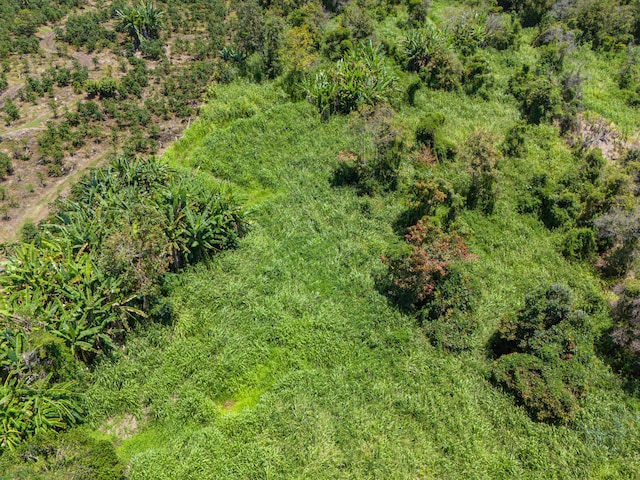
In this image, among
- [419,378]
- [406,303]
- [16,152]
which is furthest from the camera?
[16,152]

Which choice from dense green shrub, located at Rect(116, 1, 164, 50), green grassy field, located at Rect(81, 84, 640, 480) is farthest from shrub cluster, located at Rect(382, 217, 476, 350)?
dense green shrub, located at Rect(116, 1, 164, 50)

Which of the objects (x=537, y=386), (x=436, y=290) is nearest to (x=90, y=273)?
(x=436, y=290)

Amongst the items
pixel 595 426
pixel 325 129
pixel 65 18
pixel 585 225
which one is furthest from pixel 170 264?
pixel 65 18

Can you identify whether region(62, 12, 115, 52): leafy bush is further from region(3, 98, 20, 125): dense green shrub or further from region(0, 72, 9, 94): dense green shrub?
region(3, 98, 20, 125): dense green shrub

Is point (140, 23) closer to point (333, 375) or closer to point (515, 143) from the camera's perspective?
point (515, 143)

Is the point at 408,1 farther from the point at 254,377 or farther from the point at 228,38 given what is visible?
the point at 254,377

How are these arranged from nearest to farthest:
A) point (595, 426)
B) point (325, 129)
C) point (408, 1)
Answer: point (595, 426) < point (325, 129) < point (408, 1)

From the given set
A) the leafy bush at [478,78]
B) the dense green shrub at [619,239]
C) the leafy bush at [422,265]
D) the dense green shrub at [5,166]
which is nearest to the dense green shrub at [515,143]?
the leafy bush at [478,78]
